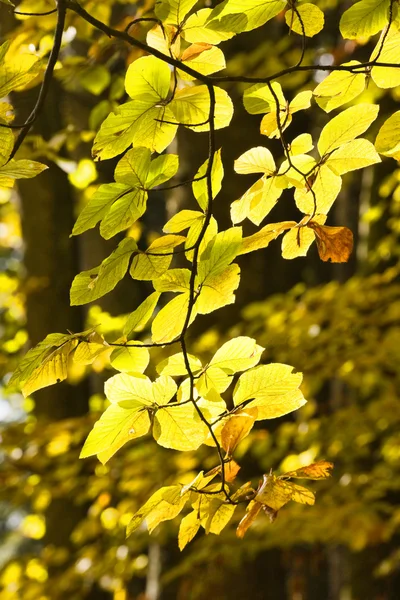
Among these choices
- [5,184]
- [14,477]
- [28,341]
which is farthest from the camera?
[28,341]

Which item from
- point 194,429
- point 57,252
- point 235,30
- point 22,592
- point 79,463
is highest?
point 235,30

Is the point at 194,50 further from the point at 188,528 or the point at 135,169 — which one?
the point at 188,528

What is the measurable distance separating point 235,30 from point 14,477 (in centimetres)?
287

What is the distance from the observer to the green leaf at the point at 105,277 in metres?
0.73

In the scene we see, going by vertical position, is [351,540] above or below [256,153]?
below

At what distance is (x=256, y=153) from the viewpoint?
808mm

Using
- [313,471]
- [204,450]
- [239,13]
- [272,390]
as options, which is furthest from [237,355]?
[204,450]

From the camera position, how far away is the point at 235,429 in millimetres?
731

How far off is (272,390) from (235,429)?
7cm

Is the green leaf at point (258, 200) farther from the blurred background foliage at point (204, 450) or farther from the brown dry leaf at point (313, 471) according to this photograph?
the blurred background foliage at point (204, 450)

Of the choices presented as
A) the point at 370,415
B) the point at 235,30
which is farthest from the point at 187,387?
the point at 370,415

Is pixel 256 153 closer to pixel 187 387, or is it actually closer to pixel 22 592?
pixel 187 387

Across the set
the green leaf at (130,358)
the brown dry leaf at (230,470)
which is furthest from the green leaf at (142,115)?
the brown dry leaf at (230,470)

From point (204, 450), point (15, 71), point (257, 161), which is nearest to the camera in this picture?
point (15, 71)
